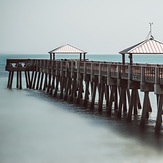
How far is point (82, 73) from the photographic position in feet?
131

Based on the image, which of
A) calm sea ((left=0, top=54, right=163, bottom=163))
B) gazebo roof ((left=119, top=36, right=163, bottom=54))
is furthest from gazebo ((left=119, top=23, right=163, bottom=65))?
calm sea ((left=0, top=54, right=163, bottom=163))

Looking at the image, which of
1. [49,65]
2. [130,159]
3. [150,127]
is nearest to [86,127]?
[150,127]

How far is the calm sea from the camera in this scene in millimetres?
21578

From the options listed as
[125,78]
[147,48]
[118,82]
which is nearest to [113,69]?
[118,82]

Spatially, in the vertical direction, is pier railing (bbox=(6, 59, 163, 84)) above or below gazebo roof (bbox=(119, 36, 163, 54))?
below

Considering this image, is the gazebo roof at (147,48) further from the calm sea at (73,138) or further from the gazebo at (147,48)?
the calm sea at (73,138)

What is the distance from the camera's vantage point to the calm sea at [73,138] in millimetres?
21578

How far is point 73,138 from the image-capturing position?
25.8 m

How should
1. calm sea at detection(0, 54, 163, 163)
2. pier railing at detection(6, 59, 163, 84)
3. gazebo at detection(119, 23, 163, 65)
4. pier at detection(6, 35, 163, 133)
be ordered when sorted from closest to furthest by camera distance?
calm sea at detection(0, 54, 163, 163)
pier railing at detection(6, 59, 163, 84)
pier at detection(6, 35, 163, 133)
gazebo at detection(119, 23, 163, 65)

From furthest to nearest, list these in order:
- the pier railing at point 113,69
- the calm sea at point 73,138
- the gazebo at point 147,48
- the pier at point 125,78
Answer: the gazebo at point 147,48 → the pier at point 125,78 → the pier railing at point 113,69 → the calm sea at point 73,138

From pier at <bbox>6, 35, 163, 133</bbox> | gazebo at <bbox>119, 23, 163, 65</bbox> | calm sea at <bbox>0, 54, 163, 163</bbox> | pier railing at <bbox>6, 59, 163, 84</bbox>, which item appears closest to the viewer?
calm sea at <bbox>0, 54, 163, 163</bbox>

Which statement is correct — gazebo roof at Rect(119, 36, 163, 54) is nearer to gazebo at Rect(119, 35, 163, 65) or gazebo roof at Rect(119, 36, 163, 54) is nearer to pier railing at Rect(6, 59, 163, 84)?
gazebo at Rect(119, 35, 163, 65)

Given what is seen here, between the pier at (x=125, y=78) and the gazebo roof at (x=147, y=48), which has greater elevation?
the gazebo roof at (x=147, y=48)

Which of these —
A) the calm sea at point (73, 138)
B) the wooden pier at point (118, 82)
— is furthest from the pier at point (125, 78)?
the calm sea at point (73, 138)
